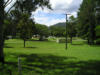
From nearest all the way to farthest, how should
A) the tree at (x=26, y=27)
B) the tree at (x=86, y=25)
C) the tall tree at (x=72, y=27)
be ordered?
the tree at (x=26, y=27), the tree at (x=86, y=25), the tall tree at (x=72, y=27)

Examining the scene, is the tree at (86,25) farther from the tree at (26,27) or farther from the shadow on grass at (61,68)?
the shadow on grass at (61,68)

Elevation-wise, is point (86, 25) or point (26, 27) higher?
point (86, 25)

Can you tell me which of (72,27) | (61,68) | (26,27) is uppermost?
(72,27)

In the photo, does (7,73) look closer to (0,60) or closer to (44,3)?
(0,60)

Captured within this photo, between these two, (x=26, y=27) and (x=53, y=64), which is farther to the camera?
(x=26, y=27)

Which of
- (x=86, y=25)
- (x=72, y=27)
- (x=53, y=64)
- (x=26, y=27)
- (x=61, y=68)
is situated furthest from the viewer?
(x=72, y=27)

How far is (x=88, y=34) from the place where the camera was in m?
34.5

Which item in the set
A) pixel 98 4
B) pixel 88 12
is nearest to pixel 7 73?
pixel 98 4

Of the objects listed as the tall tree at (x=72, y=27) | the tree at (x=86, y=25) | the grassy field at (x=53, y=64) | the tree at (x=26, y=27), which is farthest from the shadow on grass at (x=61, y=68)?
the tall tree at (x=72, y=27)

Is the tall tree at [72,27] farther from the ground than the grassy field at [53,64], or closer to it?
farther from the ground

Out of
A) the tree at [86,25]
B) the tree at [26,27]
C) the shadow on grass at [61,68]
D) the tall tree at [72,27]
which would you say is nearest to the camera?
the shadow on grass at [61,68]

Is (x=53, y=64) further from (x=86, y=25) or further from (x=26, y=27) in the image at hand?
(x=86, y=25)

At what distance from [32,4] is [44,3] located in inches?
45.6

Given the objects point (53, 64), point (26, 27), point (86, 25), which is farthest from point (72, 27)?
point (53, 64)
